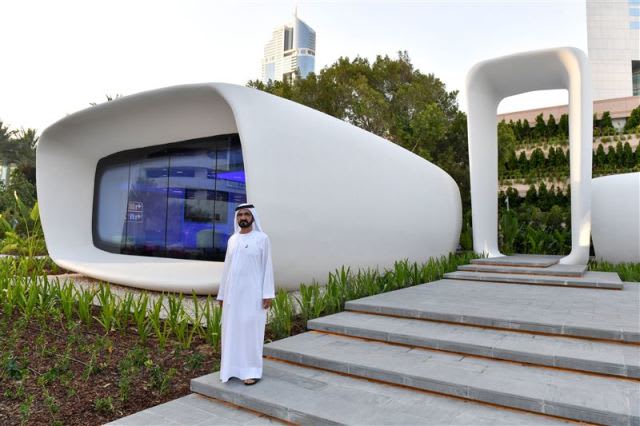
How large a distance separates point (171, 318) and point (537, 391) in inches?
151

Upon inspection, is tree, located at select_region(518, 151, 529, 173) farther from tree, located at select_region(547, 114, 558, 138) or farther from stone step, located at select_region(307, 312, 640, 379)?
stone step, located at select_region(307, 312, 640, 379)

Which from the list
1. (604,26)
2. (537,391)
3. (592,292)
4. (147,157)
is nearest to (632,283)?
(592,292)

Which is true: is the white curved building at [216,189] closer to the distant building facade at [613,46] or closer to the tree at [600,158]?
the tree at [600,158]

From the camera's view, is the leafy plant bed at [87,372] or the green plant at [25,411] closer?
the green plant at [25,411]

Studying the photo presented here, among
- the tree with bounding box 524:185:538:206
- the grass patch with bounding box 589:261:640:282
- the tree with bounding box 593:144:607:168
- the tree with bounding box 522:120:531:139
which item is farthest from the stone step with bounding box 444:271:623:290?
the tree with bounding box 522:120:531:139

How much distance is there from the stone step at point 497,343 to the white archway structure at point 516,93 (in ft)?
20.9

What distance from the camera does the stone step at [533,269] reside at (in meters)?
8.36

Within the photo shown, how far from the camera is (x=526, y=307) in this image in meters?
5.66

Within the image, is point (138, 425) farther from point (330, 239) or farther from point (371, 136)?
point (371, 136)

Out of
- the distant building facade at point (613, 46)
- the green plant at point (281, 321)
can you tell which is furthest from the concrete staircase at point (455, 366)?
the distant building facade at point (613, 46)

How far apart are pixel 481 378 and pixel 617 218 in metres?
9.07

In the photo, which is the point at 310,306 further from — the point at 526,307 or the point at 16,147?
the point at 16,147

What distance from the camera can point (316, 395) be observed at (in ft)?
11.5

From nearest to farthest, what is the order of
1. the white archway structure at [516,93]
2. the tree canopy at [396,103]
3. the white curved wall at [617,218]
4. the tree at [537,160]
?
the white archway structure at [516,93] < the white curved wall at [617,218] < the tree canopy at [396,103] < the tree at [537,160]
